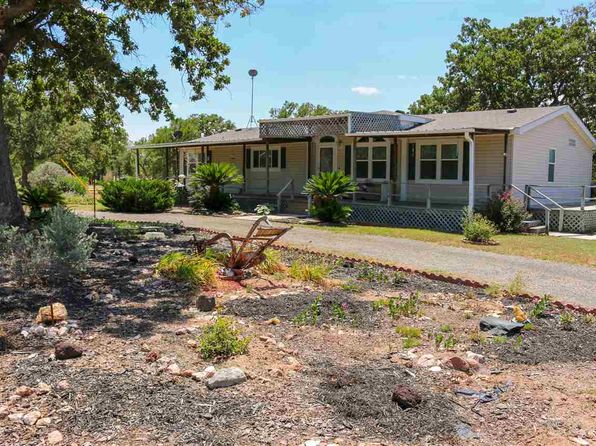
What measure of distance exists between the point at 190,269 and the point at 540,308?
14.0ft

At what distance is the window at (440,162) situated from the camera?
64.9 feet

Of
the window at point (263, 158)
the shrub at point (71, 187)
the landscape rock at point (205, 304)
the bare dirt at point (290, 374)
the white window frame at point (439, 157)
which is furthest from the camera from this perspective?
the shrub at point (71, 187)

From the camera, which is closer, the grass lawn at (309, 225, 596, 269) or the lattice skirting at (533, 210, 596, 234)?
the grass lawn at (309, 225, 596, 269)

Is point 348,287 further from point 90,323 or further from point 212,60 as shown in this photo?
point 212,60

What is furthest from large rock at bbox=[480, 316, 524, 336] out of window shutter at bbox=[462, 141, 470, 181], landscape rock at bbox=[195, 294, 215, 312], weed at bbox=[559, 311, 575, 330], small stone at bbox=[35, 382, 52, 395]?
window shutter at bbox=[462, 141, 470, 181]

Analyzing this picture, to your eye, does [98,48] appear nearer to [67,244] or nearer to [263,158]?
[67,244]

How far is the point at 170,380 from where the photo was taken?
4.21 m

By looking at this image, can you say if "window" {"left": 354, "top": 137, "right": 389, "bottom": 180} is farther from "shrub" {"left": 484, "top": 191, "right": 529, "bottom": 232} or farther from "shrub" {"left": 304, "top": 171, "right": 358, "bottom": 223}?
"shrub" {"left": 484, "top": 191, "right": 529, "bottom": 232}

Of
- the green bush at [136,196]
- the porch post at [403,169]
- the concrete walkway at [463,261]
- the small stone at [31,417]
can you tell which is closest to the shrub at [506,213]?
the concrete walkway at [463,261]

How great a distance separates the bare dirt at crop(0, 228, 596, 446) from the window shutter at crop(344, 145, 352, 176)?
52.3ft

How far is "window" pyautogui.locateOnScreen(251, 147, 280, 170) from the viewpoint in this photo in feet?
85.1

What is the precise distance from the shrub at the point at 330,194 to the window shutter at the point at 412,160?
3265 mm

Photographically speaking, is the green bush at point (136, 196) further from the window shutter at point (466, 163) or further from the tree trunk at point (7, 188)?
the window shutter at point (466, 163)

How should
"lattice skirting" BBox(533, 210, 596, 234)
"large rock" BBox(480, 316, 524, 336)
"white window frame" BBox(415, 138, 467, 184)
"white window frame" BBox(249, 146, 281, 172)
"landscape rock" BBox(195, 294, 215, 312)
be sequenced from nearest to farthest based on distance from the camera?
"large rock" BBox(480, 316, 524, 336) < "landscape rock" BBox(195, 294, 215, 312) < "lattice skirting" BBox(533, 210, 596, 234) < "white window frame" BBox(415, 138, 467, 184) < "white window frame" BBox(249, 146, 281, 172)
